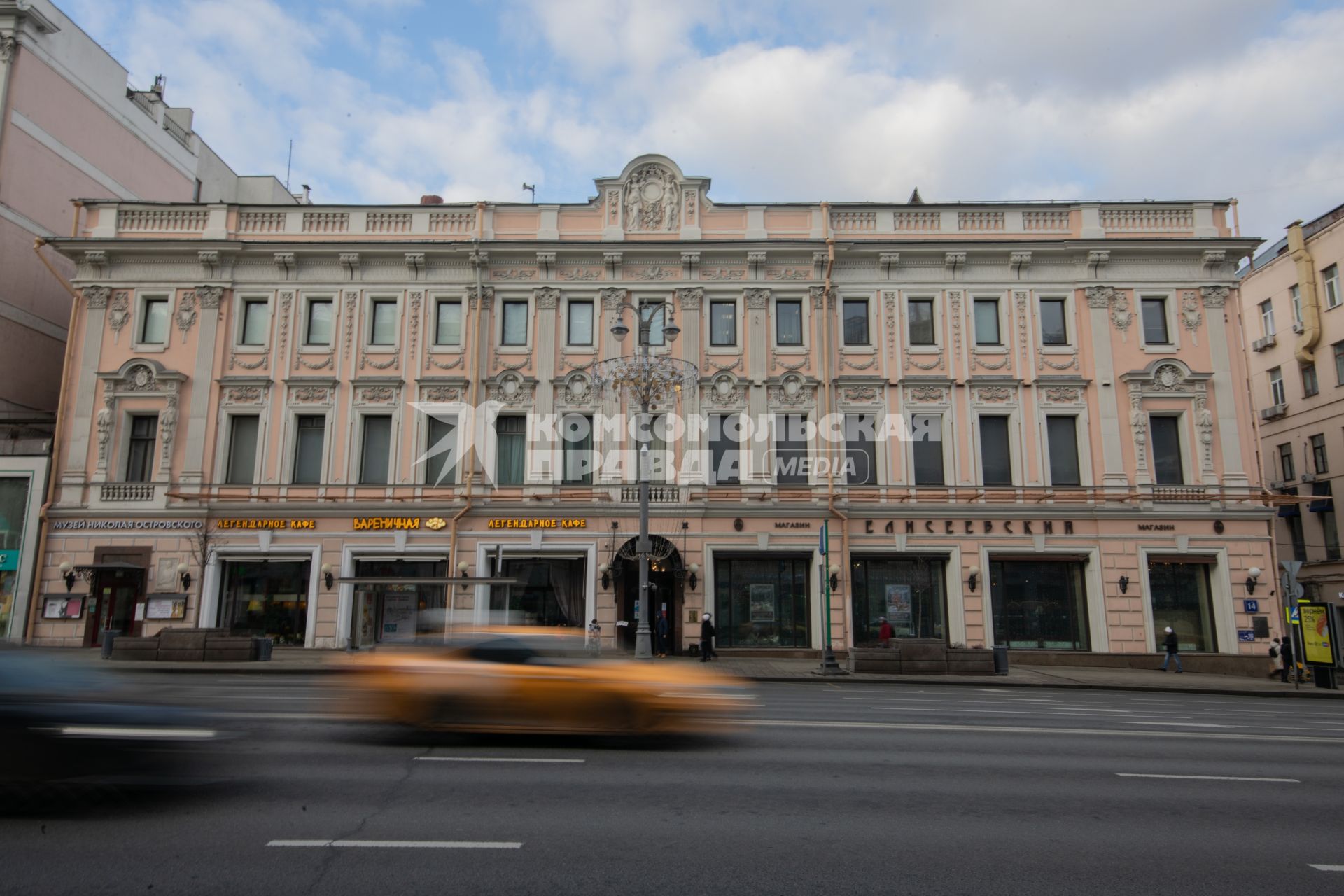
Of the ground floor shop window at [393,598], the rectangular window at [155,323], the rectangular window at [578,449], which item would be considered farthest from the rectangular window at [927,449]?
the rectangular window at [155,323]

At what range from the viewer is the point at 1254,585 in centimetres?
2606

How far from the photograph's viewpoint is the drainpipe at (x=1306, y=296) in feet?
117

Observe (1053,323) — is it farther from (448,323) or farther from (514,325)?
(448,323)

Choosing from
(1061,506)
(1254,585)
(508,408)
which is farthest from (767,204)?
(1254,585)

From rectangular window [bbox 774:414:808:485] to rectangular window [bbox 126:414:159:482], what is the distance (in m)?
19.4

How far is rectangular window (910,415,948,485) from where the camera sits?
27.5 metres

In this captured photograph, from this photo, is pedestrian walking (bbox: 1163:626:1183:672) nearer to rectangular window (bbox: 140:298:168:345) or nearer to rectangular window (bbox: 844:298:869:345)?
rectangular window (bbox: 844:298:869:345)

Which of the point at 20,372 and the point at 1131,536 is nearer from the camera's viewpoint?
the point at 1131,536

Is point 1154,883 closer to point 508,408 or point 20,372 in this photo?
point 508,408

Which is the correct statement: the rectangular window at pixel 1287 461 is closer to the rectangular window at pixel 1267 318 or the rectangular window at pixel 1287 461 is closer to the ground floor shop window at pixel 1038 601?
the rectangular window at pixel 1267 318

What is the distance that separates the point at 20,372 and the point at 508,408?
17.5 m

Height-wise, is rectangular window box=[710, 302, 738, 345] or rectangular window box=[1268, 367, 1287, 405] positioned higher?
rectangular window box=[1268, 367, 1287, 405]

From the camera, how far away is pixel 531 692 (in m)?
9.90

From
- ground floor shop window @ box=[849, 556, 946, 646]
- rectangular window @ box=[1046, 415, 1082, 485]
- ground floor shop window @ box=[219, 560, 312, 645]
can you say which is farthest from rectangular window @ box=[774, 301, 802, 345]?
ground floor shop window @ box=[219, 560, 312, 645]
